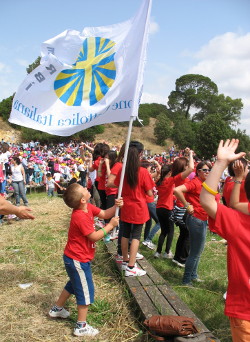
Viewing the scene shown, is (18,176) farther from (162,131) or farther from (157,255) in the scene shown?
(162,131)

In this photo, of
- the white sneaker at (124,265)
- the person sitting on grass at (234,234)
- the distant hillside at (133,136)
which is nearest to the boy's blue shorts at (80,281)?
the white sneaker at (124,265)

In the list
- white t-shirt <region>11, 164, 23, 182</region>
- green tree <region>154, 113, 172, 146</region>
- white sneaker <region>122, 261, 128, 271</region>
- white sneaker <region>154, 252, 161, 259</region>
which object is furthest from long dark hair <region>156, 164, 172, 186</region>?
green tree <region>154, 113, 172, 146</region>

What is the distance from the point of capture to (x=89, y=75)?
433 cm

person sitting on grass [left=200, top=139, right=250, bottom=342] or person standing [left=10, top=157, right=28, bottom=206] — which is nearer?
person sitting on grass [left=200, top=139, right=250, bottom=342]

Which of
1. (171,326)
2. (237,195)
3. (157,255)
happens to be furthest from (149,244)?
(237,195)

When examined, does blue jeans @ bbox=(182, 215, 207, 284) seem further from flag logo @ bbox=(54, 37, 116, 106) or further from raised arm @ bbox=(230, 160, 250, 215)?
flag logo @ bbox=(54, 37, 116, 106)

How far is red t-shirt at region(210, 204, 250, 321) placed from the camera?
1949 millimetres

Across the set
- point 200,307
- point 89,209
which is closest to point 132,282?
point 200,307

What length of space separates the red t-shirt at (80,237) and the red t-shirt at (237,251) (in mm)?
1552

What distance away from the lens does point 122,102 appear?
3.91 meters

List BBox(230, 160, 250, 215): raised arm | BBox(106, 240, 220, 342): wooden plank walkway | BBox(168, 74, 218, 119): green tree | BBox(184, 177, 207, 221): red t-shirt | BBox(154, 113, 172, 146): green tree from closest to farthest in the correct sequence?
BBox(230, 160, 250, 215): raised arm, BBox(106, 240, 220, 342): wooden plank walkway, BBox(184, 177, 207, 221): red t-shirt, BBox(154, 113, 172, 146): green tree, BBox(168, 74, 218, 119): green tree

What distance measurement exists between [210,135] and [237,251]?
190ft

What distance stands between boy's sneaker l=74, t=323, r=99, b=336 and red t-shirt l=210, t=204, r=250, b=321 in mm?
1751

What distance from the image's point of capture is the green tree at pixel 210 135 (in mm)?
57175
